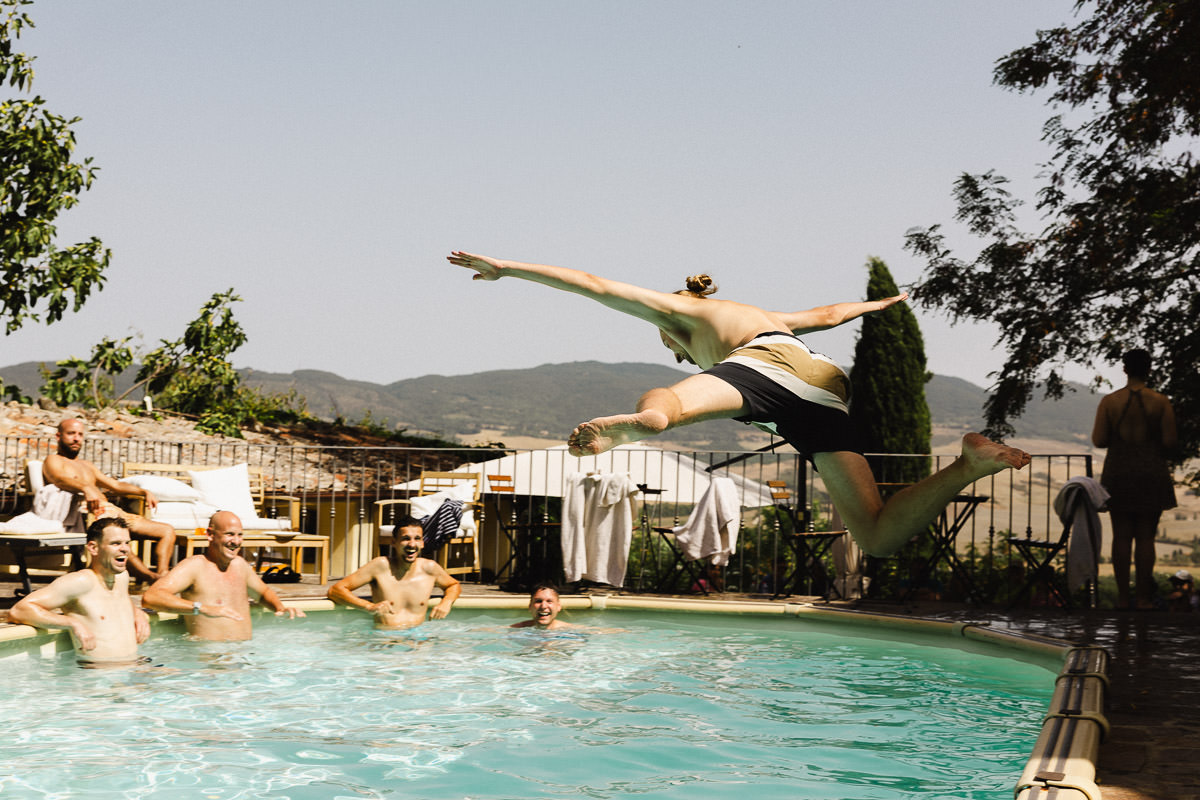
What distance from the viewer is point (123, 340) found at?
2038 centimetres

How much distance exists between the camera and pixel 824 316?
439 cm

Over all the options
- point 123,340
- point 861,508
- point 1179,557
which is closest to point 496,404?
point 1179,557

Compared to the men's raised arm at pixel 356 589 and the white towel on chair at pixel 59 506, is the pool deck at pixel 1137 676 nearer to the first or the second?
the white towel on chair at pixel 59 506

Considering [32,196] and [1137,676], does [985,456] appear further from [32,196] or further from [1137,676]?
[32,196]

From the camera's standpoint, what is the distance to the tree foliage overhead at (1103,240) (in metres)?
14.0

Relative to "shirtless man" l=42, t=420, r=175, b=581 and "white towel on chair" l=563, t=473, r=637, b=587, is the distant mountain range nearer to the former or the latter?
"white towel on chair" l=563, t=473, r=637, b=587

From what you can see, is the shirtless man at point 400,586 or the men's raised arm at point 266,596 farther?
the shirtless man at point 400,586

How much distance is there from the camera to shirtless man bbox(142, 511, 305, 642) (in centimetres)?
726

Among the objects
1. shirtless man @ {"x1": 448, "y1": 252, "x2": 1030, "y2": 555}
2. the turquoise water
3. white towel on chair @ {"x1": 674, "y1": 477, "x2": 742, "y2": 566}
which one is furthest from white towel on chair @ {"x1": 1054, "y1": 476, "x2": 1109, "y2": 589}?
shirtless man @ {"x1": 448, "y1": 252, "x2": 1030, "y2": 555}

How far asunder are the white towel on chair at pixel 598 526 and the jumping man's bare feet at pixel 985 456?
6.81m

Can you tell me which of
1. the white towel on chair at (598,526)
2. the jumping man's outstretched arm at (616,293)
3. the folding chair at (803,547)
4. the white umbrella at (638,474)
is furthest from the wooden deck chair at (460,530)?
the jumping man's outstretched arm at (616,293)

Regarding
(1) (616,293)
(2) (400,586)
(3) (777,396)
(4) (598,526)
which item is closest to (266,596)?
(2) (400,586)

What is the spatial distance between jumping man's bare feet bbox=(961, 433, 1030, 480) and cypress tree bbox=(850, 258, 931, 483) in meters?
16.4

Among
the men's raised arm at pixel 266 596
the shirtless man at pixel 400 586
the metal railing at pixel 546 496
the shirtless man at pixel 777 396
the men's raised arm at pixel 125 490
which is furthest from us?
the metal railing at pixel 546 496
